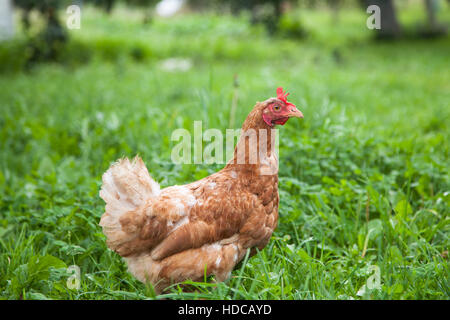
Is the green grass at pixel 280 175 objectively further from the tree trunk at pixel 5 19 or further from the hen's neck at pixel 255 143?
the tree trunk at pixel 5 19

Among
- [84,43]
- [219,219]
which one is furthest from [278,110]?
[84,43]

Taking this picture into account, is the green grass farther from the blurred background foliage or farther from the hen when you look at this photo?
the blurred background foliage

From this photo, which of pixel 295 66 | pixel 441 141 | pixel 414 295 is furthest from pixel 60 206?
pixel 295 66

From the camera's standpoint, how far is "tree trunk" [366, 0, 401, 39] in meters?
14.9

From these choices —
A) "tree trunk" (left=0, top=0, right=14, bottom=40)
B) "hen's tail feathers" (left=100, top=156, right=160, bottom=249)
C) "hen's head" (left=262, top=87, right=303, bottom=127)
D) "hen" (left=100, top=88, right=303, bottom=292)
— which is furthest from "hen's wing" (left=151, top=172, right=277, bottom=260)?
"tree trunk" (left=0, top=0, right=14, bottom=40)

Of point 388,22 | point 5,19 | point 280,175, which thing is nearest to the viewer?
point 280,175

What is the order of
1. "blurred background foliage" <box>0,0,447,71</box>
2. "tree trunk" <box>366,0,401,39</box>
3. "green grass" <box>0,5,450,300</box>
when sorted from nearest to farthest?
1. "green grass" <box>0,5,450,300</box>
2. "blurred background foliage" <box>0,0,447,71</box>
3. "tree trunk" <box>366,0,401,39</box>

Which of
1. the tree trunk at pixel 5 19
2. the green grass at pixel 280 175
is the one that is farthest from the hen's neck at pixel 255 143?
the tree trunk at pixel 5 19

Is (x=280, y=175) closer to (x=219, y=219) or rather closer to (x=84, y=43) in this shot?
(x=219, y=219)

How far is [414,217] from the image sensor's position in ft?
9.22

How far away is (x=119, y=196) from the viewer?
213 centimetres

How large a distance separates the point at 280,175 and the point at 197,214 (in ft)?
4.42

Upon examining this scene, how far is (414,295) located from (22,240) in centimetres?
228

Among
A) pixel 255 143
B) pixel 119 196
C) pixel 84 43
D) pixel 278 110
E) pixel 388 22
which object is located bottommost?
pixel 119 196
